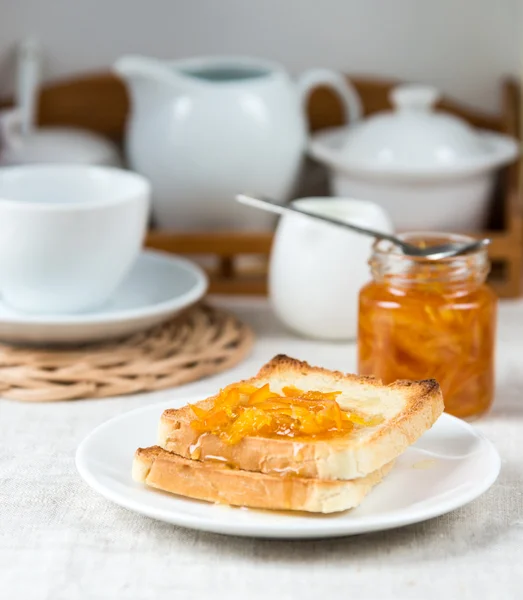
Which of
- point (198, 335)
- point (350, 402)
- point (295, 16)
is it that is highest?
point (295, 16)

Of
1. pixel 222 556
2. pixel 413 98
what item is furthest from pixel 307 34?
pixel 222 556

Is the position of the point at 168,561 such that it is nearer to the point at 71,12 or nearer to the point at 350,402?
the point at 350,402

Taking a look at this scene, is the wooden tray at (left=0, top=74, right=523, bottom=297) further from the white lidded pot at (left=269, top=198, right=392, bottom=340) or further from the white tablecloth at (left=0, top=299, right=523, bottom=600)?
the white tablecloth at (left=0, top=299, right=523, bottom=600)

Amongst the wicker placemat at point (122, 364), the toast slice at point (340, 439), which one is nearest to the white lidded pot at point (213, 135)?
the wicker placemat at point (122, 364)

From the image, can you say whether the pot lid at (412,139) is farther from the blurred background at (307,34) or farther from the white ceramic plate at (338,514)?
the white ceramic plate at (338,514)

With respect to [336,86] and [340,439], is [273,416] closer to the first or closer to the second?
[340,439]

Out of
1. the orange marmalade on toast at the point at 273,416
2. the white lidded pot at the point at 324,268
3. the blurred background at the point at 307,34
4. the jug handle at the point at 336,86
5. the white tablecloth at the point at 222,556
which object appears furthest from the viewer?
the blurred background at the point at 307,34

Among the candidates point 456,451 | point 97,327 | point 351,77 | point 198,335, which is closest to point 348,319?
point 198,335

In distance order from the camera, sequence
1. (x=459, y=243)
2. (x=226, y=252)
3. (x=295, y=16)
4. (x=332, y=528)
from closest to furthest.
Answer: (x=332, y=528) < (x=459, y=243) < (x=226, y=252) < (x=295, y=16)
